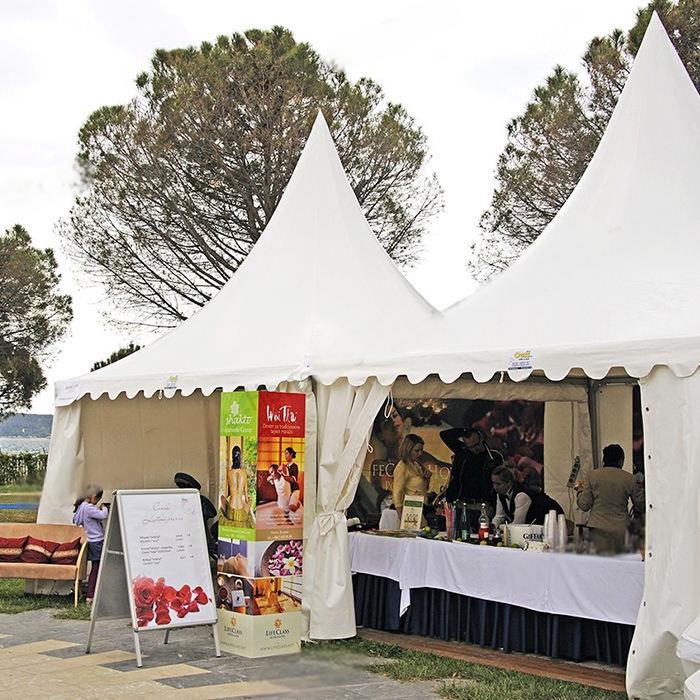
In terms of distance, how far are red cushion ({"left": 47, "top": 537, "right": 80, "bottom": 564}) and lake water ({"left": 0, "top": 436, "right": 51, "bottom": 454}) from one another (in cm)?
1651

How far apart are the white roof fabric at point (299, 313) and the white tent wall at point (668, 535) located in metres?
2.28

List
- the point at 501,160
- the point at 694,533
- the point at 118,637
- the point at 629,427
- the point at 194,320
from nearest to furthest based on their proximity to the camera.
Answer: the point at 694,533 → the point at 118,637 → the point at 194,320 → the point at 629,427 → the point at 501,160

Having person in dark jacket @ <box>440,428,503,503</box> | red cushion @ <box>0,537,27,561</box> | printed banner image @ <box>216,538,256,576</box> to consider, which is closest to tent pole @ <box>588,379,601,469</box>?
person in dark jacket @ <box>440,428,503,503</box>

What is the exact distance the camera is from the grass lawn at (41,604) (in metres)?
9.36

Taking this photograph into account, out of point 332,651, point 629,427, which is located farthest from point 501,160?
point 332,651

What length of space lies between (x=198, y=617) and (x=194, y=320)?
372cm

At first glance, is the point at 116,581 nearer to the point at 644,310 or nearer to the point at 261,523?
the point at 261,523

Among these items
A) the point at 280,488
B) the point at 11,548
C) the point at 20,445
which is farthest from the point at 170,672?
the point at 20,445

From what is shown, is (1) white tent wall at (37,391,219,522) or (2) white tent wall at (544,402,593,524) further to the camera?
(2) white tent wall at (544,402,593,524)

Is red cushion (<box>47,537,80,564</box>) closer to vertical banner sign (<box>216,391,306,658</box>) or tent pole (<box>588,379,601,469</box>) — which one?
vertical banner sign (<box>216,391,306,658</box>)

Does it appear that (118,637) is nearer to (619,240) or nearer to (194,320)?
(194,320)

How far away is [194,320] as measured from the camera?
10.5 metres

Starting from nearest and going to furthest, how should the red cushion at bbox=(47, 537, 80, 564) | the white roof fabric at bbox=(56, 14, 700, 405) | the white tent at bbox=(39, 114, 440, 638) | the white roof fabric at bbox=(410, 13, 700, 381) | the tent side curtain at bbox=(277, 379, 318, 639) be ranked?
the white roof fabric at bbox=(410, 13, 700, 381) → the white roof fabric at bbox=(56, 14, 700, 405) → the white tent at bbox=(39, 114, 440, 638) → the tent side curtain at bbox=(277, 379, 318, 639) → the red cushion at bbox=(47, 537, 80, 564)

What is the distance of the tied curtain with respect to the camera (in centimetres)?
811
